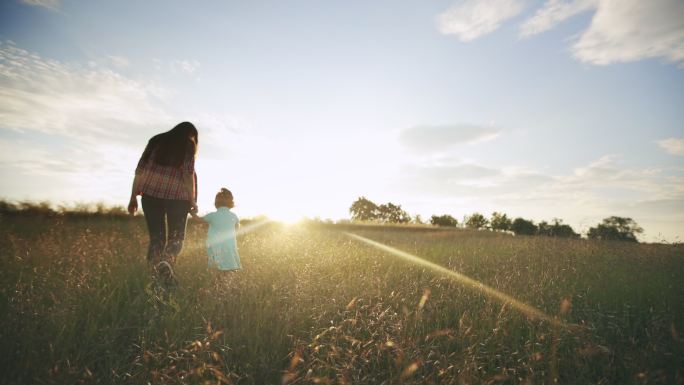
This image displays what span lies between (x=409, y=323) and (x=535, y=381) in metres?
1.04

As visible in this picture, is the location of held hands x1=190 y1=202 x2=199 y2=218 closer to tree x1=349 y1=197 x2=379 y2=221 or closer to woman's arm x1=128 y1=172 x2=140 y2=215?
woman's arm x1=128 y1=172 x2=140 y2=215

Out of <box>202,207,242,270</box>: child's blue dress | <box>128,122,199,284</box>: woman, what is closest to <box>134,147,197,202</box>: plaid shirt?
<box>128,122,199,284</box>: woman

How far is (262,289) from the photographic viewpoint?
3.94 m

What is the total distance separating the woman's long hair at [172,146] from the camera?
4.20m

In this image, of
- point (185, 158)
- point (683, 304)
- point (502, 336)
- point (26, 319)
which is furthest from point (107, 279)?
point (683, 304)

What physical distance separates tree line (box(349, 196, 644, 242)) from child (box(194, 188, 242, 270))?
8.18 meters

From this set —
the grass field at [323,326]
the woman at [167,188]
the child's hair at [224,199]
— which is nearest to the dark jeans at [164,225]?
the woman at [167,188]

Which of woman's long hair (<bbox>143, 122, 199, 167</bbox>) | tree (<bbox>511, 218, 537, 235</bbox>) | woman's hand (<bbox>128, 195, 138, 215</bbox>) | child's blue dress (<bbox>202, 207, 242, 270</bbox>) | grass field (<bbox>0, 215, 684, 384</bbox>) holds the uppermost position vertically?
tree (<bbox>511, 218, 537, 235</bbox>)

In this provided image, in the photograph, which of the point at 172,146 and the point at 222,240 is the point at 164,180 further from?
the point at 222,240

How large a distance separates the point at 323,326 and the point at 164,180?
8.71ft

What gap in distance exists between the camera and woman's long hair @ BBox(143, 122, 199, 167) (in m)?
4.20

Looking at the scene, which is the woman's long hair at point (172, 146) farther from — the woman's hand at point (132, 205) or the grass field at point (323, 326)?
the grass field at point (323, 326)

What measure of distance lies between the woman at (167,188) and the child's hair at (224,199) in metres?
0.72

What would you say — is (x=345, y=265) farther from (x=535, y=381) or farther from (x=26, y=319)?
(x=26, y=319)
